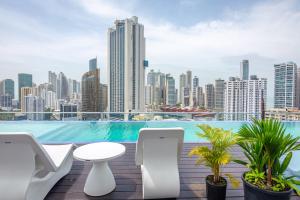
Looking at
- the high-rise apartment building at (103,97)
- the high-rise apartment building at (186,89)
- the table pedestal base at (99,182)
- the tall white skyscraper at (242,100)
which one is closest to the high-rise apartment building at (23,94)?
the high-rise apartment building at (103,97)

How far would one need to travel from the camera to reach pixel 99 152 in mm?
2131

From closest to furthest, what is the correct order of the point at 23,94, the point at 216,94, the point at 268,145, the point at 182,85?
the point at 268,145 → the point at 23,94 → the point at 216,94 → the point at 182,85

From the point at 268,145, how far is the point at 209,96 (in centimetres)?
680

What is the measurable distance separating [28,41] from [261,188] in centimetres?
813

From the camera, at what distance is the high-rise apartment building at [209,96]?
729 centimetres

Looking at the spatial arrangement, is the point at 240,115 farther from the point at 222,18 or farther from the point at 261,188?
the point at 261,188

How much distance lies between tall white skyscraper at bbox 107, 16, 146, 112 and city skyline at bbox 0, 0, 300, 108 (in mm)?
701

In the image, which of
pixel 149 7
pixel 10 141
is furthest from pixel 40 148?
pixel 149 7

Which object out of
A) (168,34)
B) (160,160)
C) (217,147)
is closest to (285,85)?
(168,34)

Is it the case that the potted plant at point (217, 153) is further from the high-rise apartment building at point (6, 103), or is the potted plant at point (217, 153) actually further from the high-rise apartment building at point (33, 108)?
the high-rise apartment building at point (6, 103)

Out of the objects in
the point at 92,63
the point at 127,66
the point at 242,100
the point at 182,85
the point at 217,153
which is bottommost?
the point at 217,153

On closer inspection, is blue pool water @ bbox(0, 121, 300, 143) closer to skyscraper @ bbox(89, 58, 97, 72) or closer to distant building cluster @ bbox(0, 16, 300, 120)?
distant building cluster @ bbox(0, 16, 300, 120)

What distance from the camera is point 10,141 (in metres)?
1.69

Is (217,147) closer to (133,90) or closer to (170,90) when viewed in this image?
(133,90)
